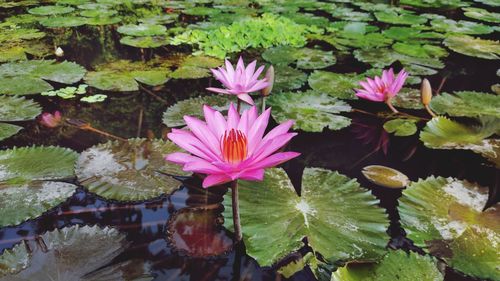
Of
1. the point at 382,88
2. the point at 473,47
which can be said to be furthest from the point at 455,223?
the point at 473,47

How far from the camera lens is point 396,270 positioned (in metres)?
1.03

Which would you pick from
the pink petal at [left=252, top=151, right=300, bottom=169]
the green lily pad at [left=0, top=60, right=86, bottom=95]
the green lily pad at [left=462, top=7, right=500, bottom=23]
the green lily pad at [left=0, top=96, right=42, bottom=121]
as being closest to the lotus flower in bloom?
the green lily pad at [left=0, top=96, right=42, bottom=121]

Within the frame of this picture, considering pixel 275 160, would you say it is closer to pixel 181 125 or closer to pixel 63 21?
pixel 181 125

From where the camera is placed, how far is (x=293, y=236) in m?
1.17

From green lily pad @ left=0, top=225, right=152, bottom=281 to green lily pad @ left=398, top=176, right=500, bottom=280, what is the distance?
35.3 inches

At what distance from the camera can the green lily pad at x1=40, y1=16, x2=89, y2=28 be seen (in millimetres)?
3797

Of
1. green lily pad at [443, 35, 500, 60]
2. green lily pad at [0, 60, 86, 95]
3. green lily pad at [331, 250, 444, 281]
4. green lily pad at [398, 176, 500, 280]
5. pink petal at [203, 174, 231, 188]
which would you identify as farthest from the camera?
green lily pad at [443, 35, 500, 60]

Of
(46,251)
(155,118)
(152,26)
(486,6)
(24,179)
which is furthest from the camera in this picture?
(486,6)

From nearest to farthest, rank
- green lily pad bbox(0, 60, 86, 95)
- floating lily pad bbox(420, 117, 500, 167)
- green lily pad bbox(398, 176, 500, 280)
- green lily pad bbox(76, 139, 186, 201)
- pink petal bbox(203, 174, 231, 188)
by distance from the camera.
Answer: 1. pink petal bbox(203, 174, 231, 188)
2. green lily pad bbox(398, 176, 500, 280)
3. green lily pad bbox(76, 139, 186, 201)
4. floating lily pad bbox(420, 117, 500, 167)
5. green lily pad bbox(0, 60, 86, 95)

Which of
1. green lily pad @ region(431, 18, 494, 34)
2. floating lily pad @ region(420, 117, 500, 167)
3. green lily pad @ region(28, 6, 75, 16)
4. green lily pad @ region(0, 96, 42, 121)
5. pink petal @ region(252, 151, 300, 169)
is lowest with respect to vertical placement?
green lily pad @ region(0, 96, 42, 121)

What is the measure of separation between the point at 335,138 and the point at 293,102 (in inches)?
15.0

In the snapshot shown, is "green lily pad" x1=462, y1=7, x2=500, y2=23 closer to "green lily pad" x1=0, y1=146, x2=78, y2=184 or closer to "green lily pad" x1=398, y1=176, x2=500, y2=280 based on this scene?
"green lily pad" x1=398, y1=176, x2=500, y2=280

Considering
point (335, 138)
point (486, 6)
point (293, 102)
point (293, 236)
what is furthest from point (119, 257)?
point (486, 6)

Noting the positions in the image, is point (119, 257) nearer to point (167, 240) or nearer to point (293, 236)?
point (167, 240)
